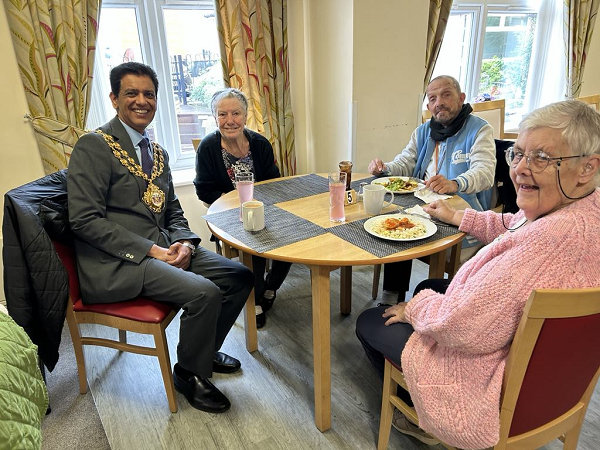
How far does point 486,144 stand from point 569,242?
1.18m

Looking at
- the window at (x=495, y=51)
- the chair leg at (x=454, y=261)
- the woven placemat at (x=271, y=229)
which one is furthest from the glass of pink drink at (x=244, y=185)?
the window at (x=495, y=51)

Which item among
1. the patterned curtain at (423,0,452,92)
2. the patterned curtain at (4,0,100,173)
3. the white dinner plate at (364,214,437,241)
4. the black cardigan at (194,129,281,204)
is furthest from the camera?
the patterned curtain at (423,0,452,92)

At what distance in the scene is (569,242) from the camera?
89 centimetres

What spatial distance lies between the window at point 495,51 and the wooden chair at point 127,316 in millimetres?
3314

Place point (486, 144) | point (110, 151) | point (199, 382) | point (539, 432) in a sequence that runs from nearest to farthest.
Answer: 1. point (539, 432)
2. point (110, 151)
3. point (199, 382)
4. point (486, 144)

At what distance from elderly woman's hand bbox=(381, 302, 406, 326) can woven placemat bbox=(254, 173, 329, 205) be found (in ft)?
2.46

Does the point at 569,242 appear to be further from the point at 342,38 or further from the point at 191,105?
the point at 191,105

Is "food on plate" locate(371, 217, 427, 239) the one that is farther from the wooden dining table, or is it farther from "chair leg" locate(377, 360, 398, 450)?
"chair leg" locate(377, 360, 398, 450)

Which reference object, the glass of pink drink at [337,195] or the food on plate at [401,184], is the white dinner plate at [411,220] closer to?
the glass of pink drink at [337,195]

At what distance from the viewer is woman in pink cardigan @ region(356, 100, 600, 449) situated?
90cm

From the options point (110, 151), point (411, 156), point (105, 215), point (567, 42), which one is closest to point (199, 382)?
point (105, 215)

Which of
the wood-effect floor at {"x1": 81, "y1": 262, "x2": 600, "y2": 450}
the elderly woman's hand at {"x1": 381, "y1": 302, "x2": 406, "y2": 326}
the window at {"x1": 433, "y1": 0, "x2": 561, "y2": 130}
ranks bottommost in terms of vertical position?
the wood-effect floor at {"x1": 81, "y1": 262, "x2": 600, "y2": 450}

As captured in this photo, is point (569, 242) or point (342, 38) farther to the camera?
point (342, 38)

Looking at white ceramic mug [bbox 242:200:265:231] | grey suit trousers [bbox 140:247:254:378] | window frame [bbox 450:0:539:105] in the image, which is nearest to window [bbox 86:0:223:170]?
grey suit trousers [bbox 140:247:254:378]
